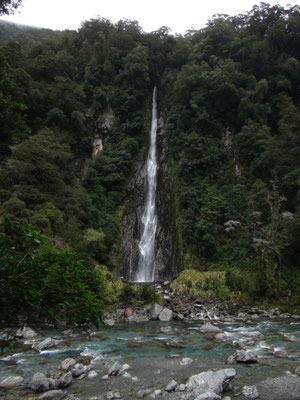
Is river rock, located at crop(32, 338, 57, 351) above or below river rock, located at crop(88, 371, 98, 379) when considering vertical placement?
below

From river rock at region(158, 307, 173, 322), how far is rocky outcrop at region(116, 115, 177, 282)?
888 centimetres

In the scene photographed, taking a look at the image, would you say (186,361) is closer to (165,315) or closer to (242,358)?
(242,358)

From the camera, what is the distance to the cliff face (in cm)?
2423

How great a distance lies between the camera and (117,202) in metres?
29.9

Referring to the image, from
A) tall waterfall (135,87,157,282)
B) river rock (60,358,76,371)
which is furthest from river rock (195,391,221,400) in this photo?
tall waterfall (135,87,157,282)

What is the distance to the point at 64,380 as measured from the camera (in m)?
5.98

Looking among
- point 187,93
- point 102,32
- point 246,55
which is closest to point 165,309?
point 187,93

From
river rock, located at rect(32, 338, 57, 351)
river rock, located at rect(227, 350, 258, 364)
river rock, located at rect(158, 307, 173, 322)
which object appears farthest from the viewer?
river rock, located at rect(158, 307, 173, 322)

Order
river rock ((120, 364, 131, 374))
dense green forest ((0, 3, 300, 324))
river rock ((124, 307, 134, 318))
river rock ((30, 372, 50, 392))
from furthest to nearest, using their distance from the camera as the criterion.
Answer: dense green forest ((0, 3, 300, 324)) < river rock ((124, 307, 134, 318)) < river rock ((120, 364, 131, 374)) < river rock ((30, 372, 50, 392))

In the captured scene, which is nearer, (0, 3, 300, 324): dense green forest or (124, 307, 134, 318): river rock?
(124, 307, 134, 318): river rock

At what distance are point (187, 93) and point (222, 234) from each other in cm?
1840

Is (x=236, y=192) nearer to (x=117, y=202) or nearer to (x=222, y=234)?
(x=222, y=234)

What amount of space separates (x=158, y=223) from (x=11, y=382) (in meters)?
21.5

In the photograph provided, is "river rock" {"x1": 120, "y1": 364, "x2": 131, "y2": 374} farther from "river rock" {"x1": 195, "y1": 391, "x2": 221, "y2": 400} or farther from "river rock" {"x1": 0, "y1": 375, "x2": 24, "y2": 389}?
"river rock" {"x1": 195, "y1": 391, "x2": 221, "y2": 400}
